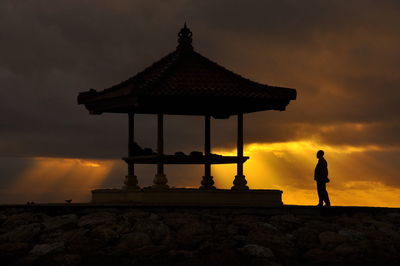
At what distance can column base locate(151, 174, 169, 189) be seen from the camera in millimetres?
22534

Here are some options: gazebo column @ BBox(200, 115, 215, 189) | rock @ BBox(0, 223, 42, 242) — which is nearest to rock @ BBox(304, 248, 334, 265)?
rock @ BBox(0, 223, 42, 242)

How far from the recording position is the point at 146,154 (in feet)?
79.0

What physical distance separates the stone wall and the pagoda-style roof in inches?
144

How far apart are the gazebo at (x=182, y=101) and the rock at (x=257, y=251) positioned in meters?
4.39

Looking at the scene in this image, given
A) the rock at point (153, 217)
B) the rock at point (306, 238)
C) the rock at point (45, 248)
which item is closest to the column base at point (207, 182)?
the rock at point (153, 217)

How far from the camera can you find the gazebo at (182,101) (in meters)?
22.1

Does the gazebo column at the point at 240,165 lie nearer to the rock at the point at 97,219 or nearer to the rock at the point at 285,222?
the rock at the point at 285,222

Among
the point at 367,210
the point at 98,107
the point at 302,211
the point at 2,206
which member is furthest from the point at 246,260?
the point at 98,107

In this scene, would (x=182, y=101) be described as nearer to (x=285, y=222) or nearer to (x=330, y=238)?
(x=285, y=222)

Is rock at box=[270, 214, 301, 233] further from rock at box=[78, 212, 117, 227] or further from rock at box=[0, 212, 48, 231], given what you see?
rock at box=[0, 212, 48, 231]

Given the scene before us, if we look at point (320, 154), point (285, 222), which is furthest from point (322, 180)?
point (285, 222)

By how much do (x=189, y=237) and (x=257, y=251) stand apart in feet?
5.73

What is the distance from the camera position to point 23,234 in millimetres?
18797

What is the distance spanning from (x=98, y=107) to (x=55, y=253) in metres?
7.69
